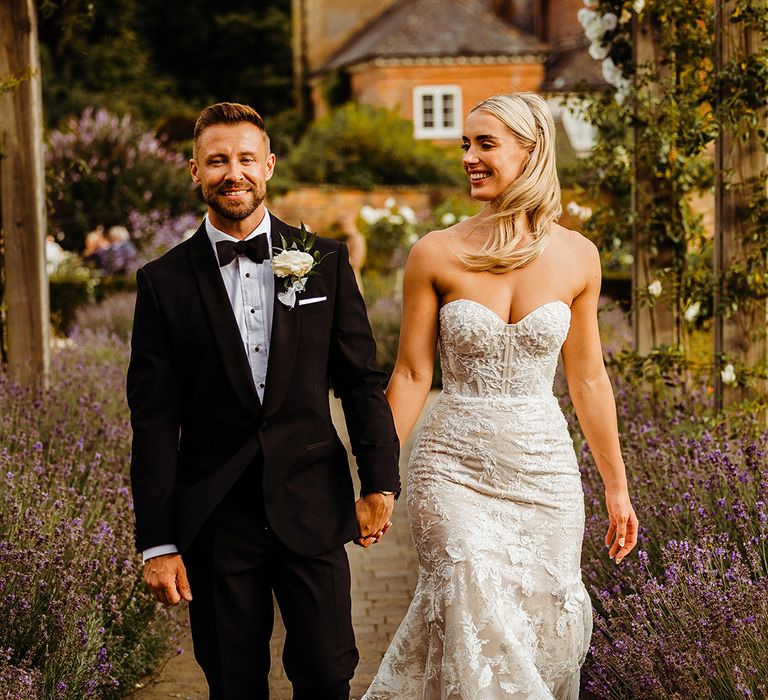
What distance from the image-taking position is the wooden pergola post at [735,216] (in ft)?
17.9

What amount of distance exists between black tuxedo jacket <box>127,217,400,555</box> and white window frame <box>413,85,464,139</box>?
104ft

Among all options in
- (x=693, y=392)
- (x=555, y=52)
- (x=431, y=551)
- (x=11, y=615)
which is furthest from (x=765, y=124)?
(x=555, y=52)

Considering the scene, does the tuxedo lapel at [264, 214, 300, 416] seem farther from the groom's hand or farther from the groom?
the groom's hand

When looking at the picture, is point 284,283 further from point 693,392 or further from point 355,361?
point 693,392

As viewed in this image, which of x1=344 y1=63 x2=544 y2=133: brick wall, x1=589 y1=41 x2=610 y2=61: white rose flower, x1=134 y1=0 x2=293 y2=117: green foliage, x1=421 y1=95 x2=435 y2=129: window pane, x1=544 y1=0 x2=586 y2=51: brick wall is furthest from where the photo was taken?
x1=134 y1=0 x2=293 y2=117: green foliage

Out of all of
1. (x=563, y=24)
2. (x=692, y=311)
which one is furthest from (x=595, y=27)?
(x=563, y=24)

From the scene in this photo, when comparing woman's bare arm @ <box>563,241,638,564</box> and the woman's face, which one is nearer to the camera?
the woman's face

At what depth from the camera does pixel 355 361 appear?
3.23m

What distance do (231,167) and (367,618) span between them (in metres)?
2.92

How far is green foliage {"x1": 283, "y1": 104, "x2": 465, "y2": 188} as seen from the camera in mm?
28922

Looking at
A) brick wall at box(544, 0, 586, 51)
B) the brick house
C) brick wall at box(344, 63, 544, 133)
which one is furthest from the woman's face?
brick wall at box(544, 0, 586, 51)

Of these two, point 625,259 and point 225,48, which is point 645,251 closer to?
point 625,259

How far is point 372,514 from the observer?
3.28 m

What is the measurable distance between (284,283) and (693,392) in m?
3.93
